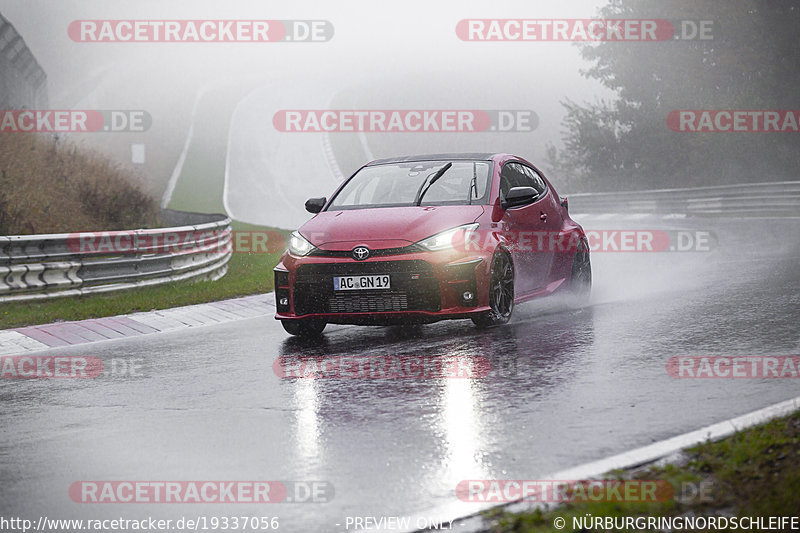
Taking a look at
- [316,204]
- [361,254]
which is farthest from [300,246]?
[316,204]

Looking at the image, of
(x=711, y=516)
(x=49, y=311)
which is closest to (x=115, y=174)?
(x=49, y=311)

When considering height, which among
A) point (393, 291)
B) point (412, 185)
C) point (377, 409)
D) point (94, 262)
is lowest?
point (377, 409)

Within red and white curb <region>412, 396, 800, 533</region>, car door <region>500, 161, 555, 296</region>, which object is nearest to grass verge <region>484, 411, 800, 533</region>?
red and white curb <region>412, 396, 800, 533</region>

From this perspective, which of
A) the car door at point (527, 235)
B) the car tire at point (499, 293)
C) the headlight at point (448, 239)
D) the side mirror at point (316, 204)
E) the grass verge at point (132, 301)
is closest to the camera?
the headlight at point (448, 239)

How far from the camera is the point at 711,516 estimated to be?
422 cm

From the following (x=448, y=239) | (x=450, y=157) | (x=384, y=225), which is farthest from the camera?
(x=450, y=157)

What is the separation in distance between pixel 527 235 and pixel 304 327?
7.88 feet

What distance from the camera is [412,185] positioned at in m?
10.5

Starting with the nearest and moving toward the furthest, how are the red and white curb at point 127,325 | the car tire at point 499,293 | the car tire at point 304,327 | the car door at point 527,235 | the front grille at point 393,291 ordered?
the front grille at point 393,291
the car tire at point 499,293
the car tire at point 304,327
the car door at point 527,235
the red and white curb at point 127,325

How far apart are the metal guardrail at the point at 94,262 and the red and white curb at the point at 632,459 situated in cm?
944

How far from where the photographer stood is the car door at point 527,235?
403 inches

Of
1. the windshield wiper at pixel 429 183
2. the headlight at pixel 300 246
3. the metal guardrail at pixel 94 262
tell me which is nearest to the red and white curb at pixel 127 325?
the metal guardrail at pixel 94 262

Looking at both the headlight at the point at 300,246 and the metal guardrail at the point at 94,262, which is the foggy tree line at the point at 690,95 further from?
the headlight at the point at 300,246

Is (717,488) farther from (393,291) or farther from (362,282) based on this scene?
(362,282)
